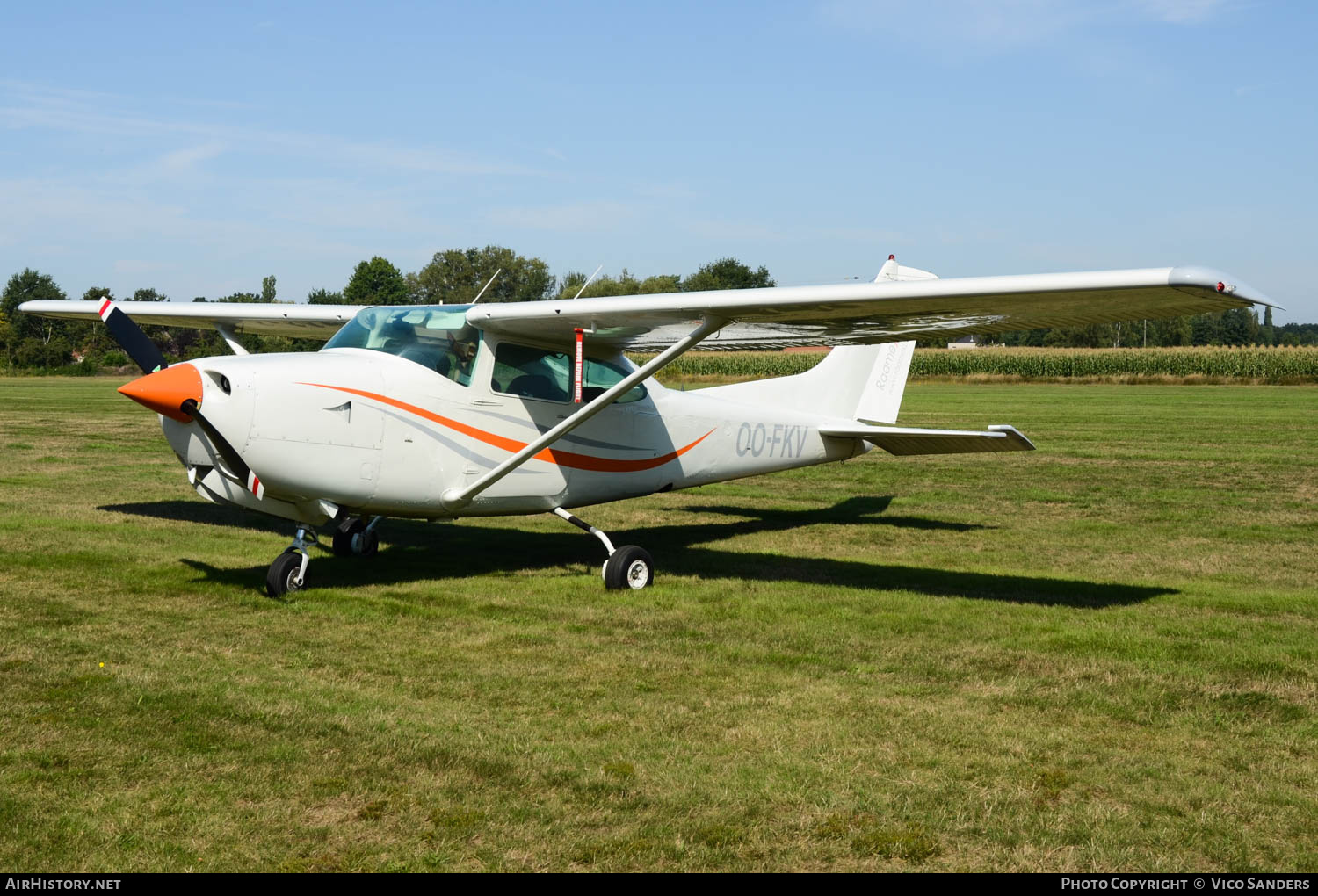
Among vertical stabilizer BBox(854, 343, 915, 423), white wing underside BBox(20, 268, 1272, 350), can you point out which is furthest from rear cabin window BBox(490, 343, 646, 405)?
vertical stabilizer BBox(854, 343, 915, 423)

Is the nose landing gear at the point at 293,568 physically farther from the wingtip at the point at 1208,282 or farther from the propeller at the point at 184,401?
the wingtip at the point at 1208,282

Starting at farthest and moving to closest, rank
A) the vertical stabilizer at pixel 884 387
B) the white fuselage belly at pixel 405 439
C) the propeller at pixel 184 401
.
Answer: the vertical stabilizer at pixel 884 387, the white fuselage belly at pixel 405 439, the propeller at pixel 184 401

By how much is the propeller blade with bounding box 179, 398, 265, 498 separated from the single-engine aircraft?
0.4 inches

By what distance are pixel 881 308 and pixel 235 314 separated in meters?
6.61

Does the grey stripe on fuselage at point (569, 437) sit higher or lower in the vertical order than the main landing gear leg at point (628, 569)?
higher

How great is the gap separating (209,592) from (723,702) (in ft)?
14.1

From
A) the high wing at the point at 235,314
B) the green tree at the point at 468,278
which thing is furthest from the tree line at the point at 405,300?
the high wing at the point at 235,314

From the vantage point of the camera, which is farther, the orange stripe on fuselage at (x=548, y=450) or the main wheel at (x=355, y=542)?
the main wheel at (x=355, y=542)

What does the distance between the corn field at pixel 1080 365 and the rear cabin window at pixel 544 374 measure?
3825 cm

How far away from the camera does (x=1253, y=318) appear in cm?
12712

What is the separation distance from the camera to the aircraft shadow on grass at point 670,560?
8.46 meters

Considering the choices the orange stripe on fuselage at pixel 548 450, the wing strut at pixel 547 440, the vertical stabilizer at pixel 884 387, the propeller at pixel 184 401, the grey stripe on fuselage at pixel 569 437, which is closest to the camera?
the propeller at pixel 184 401

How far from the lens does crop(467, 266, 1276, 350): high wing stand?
6129 mm

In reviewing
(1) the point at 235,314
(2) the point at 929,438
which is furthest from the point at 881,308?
(1) the point at 235,314
